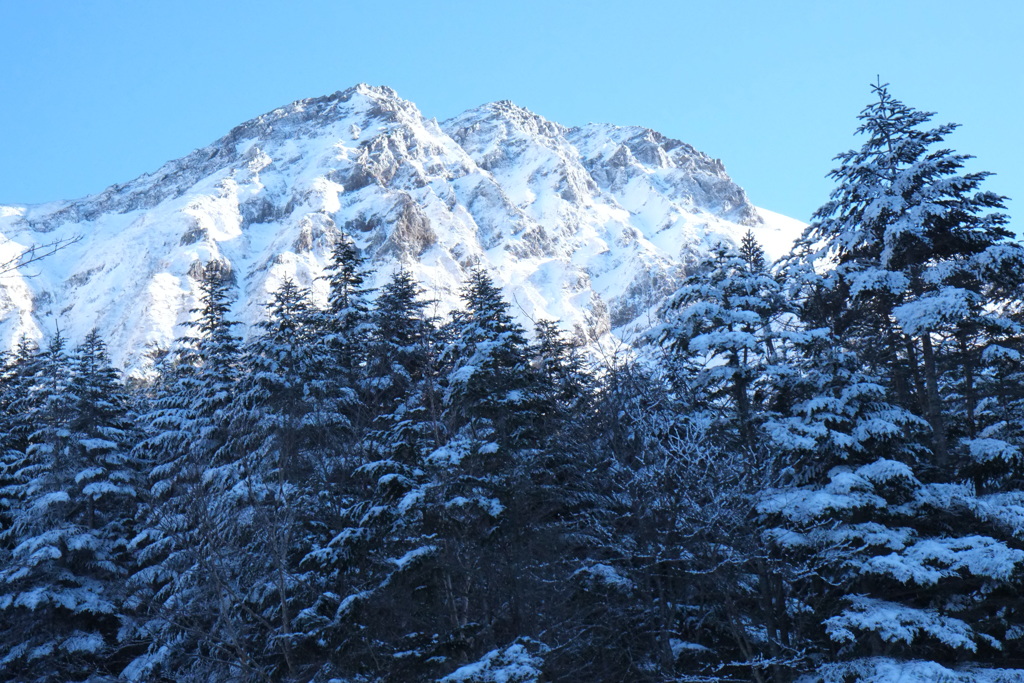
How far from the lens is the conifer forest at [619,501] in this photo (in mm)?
14781

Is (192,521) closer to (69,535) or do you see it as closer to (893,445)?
(69,535)

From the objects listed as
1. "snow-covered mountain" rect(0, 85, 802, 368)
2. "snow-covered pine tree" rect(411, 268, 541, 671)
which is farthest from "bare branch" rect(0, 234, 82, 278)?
"snow-covered mountain" rect(0, 85, 802, 368)

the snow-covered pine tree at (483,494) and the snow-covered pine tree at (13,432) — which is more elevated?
the snow-covered pine tree at (13,432)

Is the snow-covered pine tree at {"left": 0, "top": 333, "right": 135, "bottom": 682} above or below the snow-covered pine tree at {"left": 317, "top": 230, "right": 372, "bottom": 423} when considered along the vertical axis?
below

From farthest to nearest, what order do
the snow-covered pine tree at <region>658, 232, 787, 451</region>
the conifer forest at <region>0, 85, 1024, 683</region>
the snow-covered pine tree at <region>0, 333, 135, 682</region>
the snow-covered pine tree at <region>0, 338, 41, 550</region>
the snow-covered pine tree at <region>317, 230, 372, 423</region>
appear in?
the snow-covered pine tree at <region>0, 338, 41, 550</region> < the snow-covered pine tree at <region>317, 230, 372, 423</region> < the snow-covered pine tree at <region>0, 333, 135, 682</region> < the snow-covered pine tree at <region>658, 232, 787, 451</region> < the conifer forest at <region>0, 85, 1024, 683</region>

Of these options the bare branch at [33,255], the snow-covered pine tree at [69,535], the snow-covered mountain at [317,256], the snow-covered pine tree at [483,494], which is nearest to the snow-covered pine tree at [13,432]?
the snow-covered pine tree at [69,535]

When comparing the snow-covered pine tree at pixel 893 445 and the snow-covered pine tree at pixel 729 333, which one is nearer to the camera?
the snow-covered pine tree at pixel 893 445

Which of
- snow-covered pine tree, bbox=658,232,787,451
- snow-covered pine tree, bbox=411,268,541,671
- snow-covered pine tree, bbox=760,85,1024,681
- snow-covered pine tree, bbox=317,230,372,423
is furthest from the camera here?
snow-covered pine tree, bbox=317,230,372,423

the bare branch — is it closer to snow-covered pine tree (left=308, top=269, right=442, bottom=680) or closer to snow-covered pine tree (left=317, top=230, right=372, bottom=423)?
snow-covered pine tree (left=308, top=269, right=442, bottom=680)

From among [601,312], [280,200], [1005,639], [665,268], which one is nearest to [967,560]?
[1005,639]

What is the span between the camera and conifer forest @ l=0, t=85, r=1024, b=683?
48.5 feet

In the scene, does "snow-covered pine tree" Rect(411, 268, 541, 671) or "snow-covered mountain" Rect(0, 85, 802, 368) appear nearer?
"snow-covered pine tree" Rect(411, 268, 541, 671)

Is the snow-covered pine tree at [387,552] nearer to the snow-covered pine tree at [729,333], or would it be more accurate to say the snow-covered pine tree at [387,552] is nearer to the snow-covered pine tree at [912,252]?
the snow-covered pine tree at [729,333]

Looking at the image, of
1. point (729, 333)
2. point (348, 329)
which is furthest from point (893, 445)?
point (348, 329)
